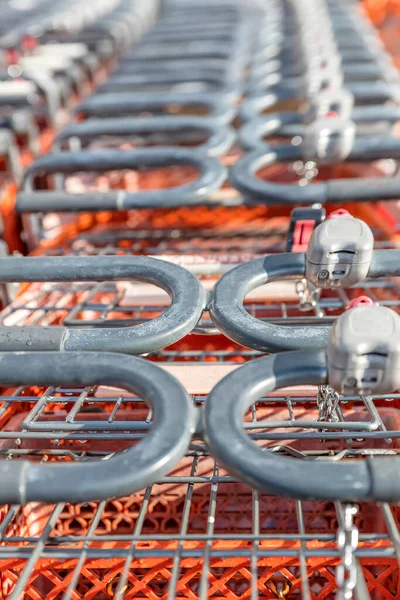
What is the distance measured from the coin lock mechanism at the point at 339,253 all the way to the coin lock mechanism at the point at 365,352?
0.64 ft

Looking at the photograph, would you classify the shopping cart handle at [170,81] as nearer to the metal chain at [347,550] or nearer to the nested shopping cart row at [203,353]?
the nested shopping cart row at [203,353]

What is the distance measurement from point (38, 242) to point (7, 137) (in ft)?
1.29

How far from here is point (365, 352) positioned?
0.75 metres

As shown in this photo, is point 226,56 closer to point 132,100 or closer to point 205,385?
point 132,100

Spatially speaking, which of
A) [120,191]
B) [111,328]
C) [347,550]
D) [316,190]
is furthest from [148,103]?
[347,550]

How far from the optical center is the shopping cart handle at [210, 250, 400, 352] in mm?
898

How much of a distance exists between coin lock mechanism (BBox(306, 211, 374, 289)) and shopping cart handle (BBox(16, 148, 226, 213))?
56 centimetres

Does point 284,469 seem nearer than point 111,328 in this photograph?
Yes

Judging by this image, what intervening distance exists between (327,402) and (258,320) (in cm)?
18

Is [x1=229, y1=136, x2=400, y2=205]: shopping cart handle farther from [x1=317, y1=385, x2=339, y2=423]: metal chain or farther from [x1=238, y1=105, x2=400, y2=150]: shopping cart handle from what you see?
[x1=317, y1=385, x2=339, y2=423]: metal chain

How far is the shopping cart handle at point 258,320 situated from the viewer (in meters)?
0.90

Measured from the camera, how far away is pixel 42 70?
2561 mm

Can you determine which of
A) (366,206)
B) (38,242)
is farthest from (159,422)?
(366,206)

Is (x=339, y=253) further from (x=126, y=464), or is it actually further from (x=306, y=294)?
(x=126, y=464)
